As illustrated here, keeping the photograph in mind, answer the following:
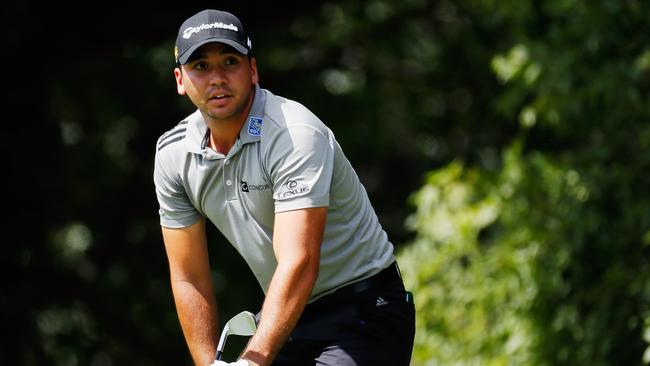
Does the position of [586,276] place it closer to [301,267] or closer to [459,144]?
[301,267]

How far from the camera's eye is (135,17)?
37.8 ft

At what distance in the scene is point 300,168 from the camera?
3.92 metres

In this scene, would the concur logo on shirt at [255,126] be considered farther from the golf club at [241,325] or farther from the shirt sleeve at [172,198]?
the golf club at [241,325]

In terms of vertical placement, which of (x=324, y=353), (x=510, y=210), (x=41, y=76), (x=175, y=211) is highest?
(x=41, y=76)

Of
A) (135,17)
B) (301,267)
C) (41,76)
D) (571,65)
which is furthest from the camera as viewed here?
(41,76)

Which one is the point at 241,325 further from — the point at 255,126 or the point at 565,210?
the point at 565,210

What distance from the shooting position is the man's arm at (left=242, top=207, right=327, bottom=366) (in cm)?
379

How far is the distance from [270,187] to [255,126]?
208mm

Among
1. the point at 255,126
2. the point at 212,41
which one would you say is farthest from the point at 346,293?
the point at 212,41

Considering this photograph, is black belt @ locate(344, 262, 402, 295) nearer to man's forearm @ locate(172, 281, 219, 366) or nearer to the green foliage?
man's forearm @ locate(172, 281, 219, 366)

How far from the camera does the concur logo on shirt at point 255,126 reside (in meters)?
4.04

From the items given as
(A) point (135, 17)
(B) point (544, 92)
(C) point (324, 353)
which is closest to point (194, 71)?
(C) point (324, 353)

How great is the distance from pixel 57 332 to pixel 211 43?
1010cm

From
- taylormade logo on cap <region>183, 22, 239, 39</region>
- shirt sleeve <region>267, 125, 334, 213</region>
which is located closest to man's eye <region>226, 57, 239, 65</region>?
taylormade logo on cap <region>183, 22, 239, 39</region>
